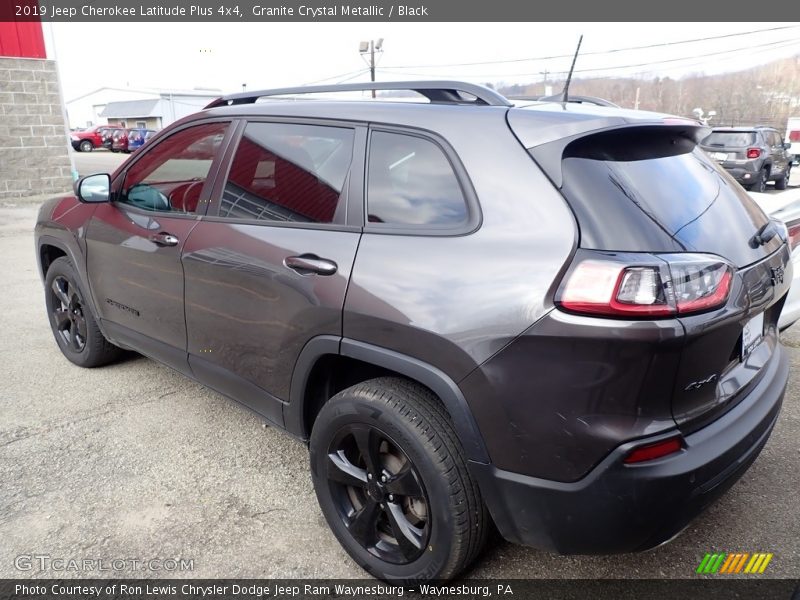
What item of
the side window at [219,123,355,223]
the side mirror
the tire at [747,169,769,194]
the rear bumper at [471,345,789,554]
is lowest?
the tire at [747,169,769,194]

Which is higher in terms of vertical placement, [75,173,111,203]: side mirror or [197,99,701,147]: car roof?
[197,99,701,147]: car roof

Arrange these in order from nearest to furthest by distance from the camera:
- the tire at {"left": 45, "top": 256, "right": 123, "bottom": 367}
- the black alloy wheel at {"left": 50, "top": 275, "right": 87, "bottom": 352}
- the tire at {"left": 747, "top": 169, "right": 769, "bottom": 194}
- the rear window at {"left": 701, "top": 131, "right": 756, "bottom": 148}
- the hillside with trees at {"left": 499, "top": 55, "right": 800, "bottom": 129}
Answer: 1. the tire at {"left": 45, "top": 256, "right": 123, "bottom": 367}
2. the black alloy wheel at {"left": 50, "top": 275, "right": 87, "bottom": 352}
3. the rear window at {"left": 701, "top": 131, "right": 756, "bottom": 148}
4. the tire at {"left": 747, "top": 169, "right": 769, "bottom": 194}
5. the hillside with trees at {"left": 499, "top": 55, "right": 800, "bottom": 129}

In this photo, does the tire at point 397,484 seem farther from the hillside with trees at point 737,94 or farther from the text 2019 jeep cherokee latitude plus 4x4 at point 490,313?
the hillside with trees at point 737,94

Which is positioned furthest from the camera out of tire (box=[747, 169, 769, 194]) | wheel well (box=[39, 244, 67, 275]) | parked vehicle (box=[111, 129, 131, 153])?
parked vehicle (box=[111, 129, 131, 153])

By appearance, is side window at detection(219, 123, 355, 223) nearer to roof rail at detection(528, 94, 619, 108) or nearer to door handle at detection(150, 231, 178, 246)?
door handle at detection(150, 231, 178, 246)

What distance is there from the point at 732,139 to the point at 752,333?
591 inches

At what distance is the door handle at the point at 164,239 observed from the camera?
3.04 meters

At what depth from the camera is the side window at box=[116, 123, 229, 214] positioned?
3059mm

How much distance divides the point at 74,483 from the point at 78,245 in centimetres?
164

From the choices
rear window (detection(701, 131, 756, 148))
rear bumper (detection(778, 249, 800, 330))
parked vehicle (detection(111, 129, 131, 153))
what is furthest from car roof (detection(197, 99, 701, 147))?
parked vehicle (detection(111, 129, 131, 153))

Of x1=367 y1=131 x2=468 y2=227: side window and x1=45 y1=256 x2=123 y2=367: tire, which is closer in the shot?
x1=367 y1=131 x2=468 y2=227: side window

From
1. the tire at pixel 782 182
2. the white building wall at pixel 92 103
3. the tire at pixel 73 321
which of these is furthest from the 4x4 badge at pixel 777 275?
the white building wall at pixel 92 103

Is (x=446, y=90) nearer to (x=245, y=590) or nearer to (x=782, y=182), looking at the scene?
(x=245, y=590)

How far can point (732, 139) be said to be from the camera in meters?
14.9
